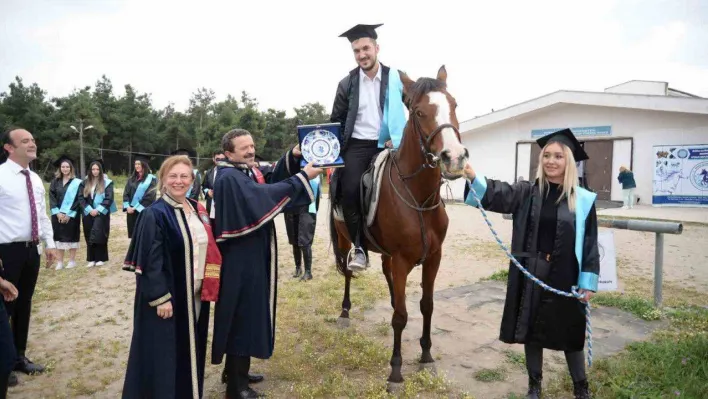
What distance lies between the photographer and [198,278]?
3090 mm

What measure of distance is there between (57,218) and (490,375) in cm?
849

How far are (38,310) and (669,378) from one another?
7.66m

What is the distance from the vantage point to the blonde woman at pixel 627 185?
1611cm

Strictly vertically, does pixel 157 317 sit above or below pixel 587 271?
below

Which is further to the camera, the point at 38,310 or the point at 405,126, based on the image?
the point at 38,310

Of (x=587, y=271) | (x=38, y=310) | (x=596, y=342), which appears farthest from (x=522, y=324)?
(x=38, y=310)

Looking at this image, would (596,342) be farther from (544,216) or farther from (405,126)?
(405,126)

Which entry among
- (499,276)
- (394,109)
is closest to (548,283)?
(394,109)

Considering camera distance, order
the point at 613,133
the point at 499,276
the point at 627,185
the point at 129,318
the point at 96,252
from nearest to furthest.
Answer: the point at 129,318
the point at 499,276
the point at 96,252
the point at 627,185
the point at 613,133

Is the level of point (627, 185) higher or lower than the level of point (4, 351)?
higher

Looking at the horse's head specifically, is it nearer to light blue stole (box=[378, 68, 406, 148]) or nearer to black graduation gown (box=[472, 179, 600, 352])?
light blue stole (box=[378, 68, 406, 148])

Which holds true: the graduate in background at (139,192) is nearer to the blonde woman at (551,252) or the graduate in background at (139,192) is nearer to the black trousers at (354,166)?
the black trousers at (354,166)

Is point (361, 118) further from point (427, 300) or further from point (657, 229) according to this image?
point (657, 229)

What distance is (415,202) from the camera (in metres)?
3.82
